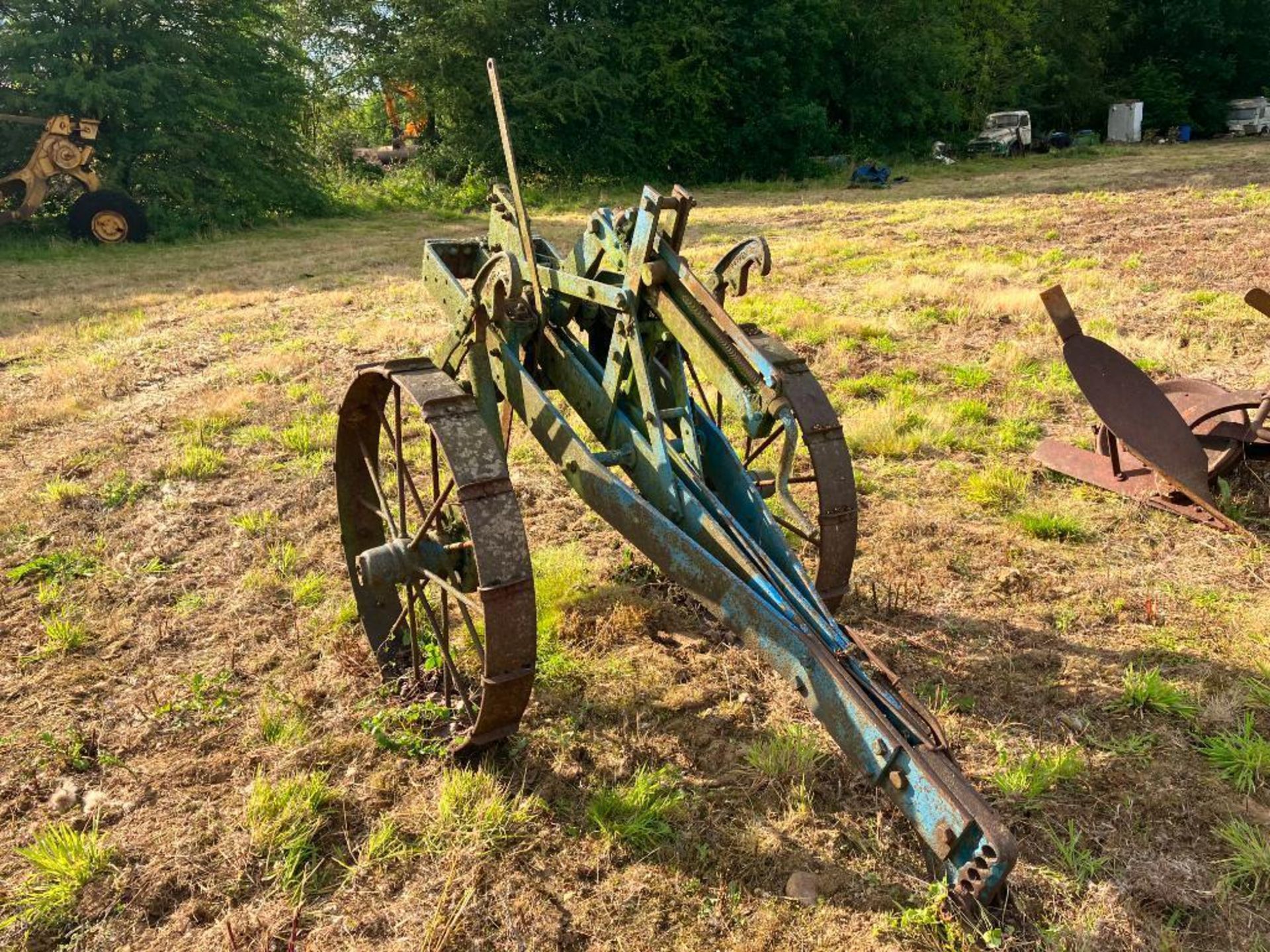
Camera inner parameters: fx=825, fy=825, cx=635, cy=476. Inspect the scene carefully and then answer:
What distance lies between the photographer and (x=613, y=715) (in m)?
3.00

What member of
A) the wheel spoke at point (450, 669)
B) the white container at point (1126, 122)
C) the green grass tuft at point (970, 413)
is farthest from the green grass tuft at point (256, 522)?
the white container at point (1126, 122)

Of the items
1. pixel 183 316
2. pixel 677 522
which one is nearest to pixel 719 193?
pixel 183 316

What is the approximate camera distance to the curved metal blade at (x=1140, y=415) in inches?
157

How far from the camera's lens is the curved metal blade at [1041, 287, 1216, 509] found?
3994 mm

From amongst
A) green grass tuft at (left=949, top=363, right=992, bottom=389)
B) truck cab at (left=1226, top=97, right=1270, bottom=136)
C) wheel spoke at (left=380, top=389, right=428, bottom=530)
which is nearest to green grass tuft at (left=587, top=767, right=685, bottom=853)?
wheel spoke at (left=380, top=389, right=428, bottom=530)

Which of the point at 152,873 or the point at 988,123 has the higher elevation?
the point at 988,123

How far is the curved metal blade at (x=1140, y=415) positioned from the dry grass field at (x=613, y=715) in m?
0.29

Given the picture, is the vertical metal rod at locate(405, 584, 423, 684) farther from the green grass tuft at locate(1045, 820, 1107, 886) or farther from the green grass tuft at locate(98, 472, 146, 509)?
the green grass tuft at locate(98, 472, 146, 509)

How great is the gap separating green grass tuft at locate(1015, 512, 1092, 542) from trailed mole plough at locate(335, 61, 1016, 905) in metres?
1.45

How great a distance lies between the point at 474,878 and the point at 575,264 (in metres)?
2.12

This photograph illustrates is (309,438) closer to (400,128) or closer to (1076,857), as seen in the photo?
(1076,857)

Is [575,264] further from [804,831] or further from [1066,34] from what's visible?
[1066,34]

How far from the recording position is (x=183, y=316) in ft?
30.5

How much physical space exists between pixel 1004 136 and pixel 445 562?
96.4ft
